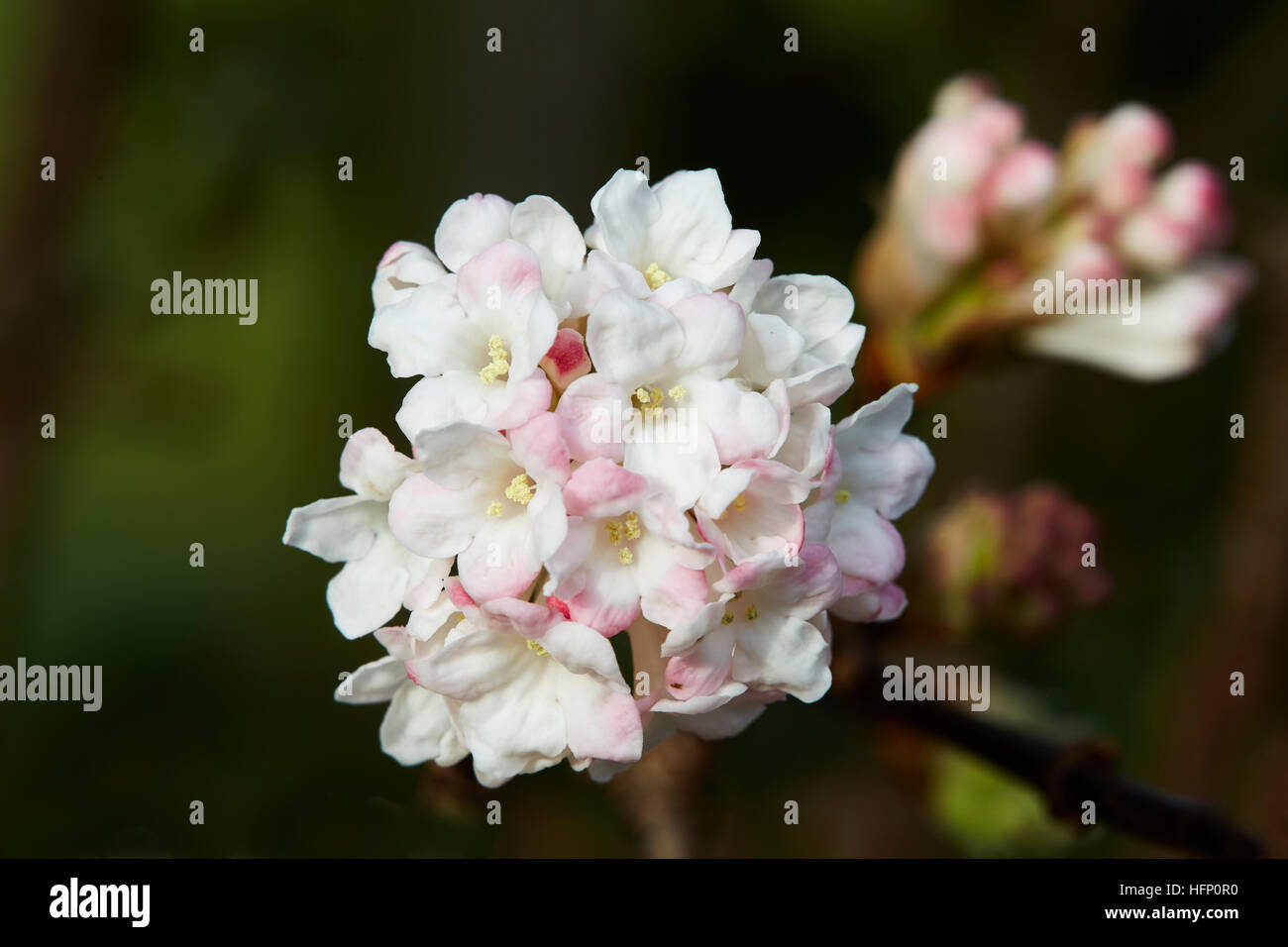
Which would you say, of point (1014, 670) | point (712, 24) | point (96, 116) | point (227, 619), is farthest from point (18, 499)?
point (1014, 670)

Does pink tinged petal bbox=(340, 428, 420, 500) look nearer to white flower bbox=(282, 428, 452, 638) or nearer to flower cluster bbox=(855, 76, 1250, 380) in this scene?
white flower bbox=(282, 428, 452, 638)

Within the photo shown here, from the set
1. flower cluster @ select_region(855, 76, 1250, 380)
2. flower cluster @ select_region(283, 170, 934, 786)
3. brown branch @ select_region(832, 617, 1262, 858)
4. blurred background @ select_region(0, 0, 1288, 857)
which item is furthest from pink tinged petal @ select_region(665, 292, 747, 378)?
blurred background @ select_region(0, 0, 1288, 857)

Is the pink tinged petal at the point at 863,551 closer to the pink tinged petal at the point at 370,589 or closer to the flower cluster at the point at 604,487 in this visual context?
the flower cluster at the point at 604,487

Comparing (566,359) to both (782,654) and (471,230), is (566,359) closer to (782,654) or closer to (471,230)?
(471,230)

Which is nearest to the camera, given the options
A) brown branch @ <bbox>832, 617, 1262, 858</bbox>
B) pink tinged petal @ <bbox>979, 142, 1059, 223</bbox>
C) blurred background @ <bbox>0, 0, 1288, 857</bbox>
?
brown branch @ <bbox>832, 617, 1262, 858</bbox>

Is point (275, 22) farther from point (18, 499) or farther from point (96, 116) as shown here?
point (18, 499)

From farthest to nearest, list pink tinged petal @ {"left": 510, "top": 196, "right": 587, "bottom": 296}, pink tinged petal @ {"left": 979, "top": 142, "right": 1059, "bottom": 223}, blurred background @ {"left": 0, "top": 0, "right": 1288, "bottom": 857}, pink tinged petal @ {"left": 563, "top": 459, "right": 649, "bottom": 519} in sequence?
blurred background @ {"left": 0, "top": 0, "right": 1288, "bottom": 857} → pink tinged petal @ {"left": 979, "top": 142, "right": 1059, "bottom": 223} → pink tinged petal @ {"left": 510, "top": 196, "right": 587, "bottom": 296} → pink tinged petal @ {"left": 563, "top": 459, "right": 649, "bottom": 519}

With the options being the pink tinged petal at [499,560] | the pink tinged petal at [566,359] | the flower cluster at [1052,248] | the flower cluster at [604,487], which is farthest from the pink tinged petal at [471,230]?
the flower cluster at [1052,248]
